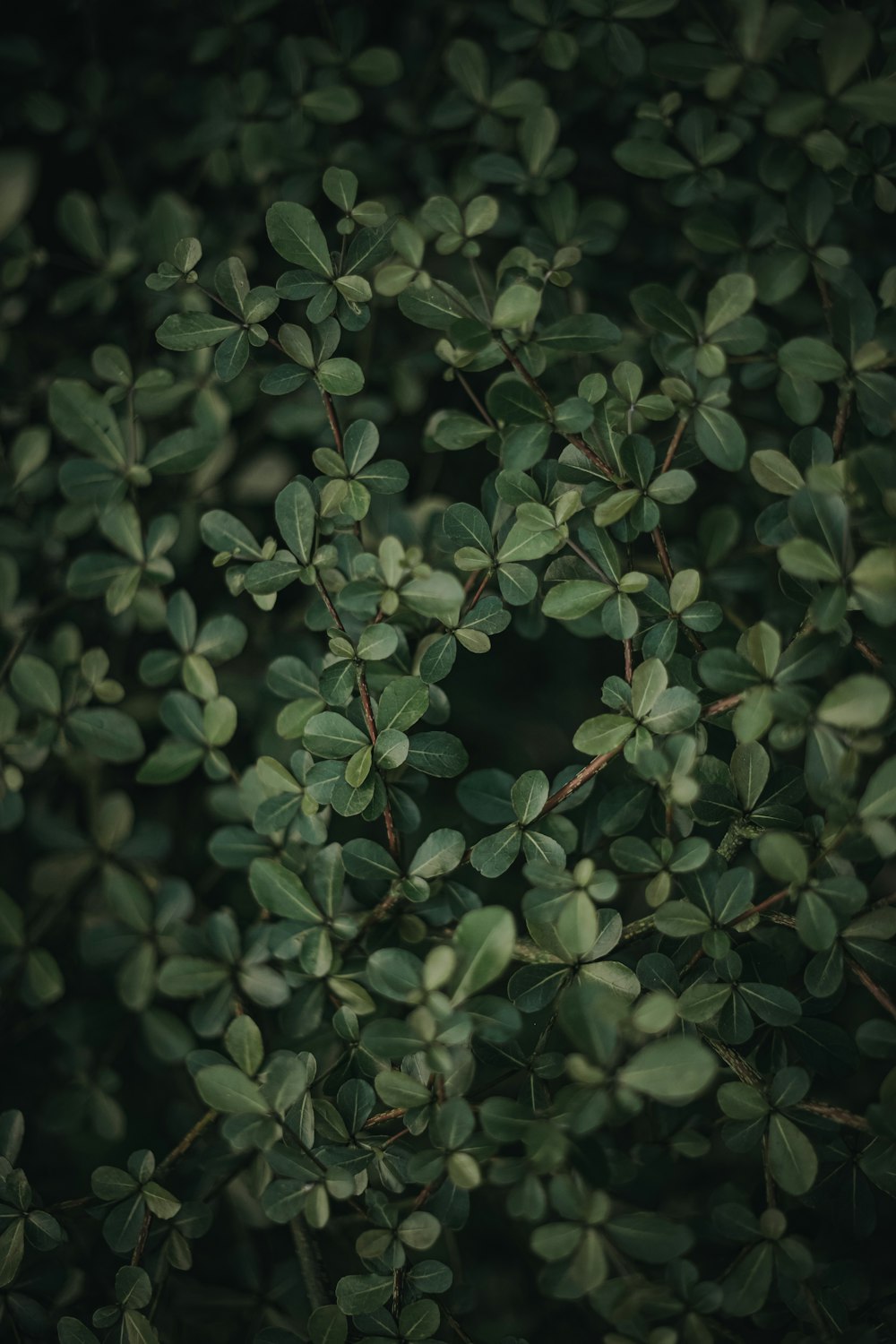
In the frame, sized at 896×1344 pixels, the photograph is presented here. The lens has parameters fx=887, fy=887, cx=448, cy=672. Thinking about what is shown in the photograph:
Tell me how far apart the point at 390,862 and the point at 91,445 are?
0.66 meters

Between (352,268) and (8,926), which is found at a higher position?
(352,268)

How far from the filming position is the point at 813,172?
3.43 feet

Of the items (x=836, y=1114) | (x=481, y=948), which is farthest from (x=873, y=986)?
(x=481, y=948)

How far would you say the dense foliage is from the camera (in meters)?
0.80

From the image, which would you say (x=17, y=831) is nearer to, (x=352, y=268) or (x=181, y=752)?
(x=181, y=752)

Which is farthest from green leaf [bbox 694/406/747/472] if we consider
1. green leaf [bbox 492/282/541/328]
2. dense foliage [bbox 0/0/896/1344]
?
green leaf [bbox 492/282/541/328]

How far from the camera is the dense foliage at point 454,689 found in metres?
0.80

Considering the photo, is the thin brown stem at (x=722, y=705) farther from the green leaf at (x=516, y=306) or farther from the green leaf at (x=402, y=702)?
the green leaf at (x=516, y=306)

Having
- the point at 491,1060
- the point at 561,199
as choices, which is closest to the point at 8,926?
the point at 491,1060

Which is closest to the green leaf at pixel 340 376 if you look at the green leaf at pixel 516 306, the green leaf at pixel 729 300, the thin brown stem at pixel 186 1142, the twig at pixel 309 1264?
the green leaf at pixel 516 306

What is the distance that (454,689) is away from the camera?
55.8 inches

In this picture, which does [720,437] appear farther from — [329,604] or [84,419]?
[84,419]

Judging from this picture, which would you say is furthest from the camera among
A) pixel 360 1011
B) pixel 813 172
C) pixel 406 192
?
pixel 406 192

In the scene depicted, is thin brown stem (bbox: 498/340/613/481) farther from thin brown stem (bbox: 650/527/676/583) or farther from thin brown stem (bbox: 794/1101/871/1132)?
thin brown stem (bbox: 794/1101/871/1132)
